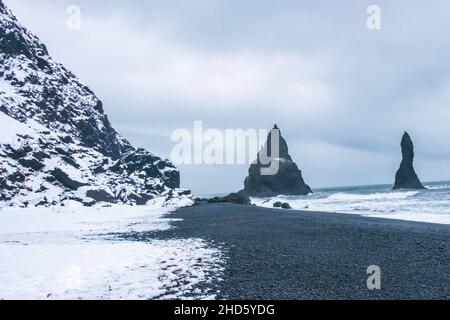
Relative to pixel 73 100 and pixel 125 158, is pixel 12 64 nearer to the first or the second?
pixel 73 100

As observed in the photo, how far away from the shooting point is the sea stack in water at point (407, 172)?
15225 centimetres

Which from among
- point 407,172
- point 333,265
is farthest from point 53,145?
point 407,172

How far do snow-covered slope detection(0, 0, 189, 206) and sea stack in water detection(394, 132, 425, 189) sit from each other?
109 metres

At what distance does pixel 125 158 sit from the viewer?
11919 centimetres

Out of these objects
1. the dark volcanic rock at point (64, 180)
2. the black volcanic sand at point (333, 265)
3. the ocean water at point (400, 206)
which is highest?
the dark volcanic rock at point (64, 180)

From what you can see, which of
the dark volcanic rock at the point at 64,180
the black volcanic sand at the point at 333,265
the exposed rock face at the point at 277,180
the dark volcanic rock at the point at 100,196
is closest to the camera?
the black volcanic sand at the point at 333,265

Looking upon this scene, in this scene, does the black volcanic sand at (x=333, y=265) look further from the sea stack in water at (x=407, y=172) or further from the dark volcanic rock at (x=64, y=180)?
the sea stack in water at (x=407, y=172)

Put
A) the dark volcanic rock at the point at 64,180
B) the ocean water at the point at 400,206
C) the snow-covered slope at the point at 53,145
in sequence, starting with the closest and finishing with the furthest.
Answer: the ocean water at the point at 400,206 → the snow-covered slope at the point at 53,145 → the dark volcanic rock at the point at 64,180

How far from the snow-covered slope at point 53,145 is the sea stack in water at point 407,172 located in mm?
109138

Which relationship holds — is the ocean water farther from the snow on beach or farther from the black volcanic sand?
the snow on beach

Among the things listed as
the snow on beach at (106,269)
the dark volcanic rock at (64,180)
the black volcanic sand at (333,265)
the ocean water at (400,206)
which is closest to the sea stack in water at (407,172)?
the ocean water at (400,206)

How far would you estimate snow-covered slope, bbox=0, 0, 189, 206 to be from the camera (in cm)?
6962

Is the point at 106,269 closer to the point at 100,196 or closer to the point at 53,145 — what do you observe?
the point at 100,196
